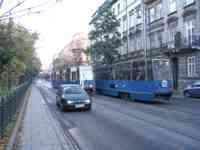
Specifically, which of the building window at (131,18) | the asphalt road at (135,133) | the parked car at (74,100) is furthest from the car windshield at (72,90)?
the building window at (131,18)

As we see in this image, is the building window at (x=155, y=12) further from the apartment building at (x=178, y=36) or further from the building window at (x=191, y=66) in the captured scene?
the building window at (x=191, y=66)

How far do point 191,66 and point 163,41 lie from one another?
20.4 feet

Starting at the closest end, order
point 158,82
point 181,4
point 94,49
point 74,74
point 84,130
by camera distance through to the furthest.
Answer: point 84,130
point 158,82
point 181,4
point 74,74
point 94,49

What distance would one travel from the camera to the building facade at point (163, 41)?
22.1 meters

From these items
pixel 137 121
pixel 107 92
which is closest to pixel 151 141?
pixel 137 121

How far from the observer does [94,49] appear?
43.7 m

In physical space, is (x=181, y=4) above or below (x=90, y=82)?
above

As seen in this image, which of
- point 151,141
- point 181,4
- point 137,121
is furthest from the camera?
point 181,4

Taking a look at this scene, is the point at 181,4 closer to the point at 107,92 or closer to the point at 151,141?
the point at 107,92

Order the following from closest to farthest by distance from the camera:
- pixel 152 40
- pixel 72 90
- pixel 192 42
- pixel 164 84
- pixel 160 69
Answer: pixel 72 90 → pixel 164 84 → pixel 160 69 → pixel 192 42 → pixel 152 40

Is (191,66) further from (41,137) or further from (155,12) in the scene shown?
(41,137)

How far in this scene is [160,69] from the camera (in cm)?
2067

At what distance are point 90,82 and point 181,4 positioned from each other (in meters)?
13.0

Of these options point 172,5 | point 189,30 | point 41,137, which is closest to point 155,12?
point 172,5
